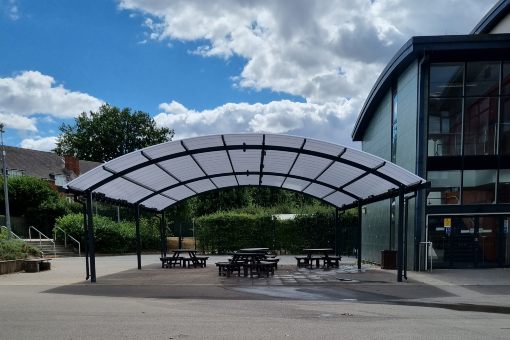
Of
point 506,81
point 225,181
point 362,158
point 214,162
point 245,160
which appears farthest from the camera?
point 225,181

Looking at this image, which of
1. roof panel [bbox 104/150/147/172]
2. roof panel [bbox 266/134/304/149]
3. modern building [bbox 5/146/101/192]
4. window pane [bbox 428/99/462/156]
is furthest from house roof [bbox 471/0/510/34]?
modern building [bbox 5/146/101/192]

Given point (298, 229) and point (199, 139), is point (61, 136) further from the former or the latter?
point (199, 139)

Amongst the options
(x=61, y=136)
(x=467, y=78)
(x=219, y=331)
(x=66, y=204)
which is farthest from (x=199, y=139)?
(x=61, y=136)

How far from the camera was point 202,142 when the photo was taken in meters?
13.0

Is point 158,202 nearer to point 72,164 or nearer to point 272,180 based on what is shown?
point 272,180

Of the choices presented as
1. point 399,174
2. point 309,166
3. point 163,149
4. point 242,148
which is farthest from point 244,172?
point 399,174

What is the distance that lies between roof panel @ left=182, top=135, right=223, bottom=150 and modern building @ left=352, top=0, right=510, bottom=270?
7.95m

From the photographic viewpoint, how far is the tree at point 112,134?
204 ft

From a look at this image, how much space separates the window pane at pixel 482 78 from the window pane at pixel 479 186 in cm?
304

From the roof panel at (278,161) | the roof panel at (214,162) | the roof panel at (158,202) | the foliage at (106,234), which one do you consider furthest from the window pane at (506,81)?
the foliage at (106,234)

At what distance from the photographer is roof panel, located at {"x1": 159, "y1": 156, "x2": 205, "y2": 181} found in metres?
14.6

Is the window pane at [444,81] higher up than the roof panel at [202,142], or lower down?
higher up

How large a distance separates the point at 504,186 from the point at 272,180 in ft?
30.0

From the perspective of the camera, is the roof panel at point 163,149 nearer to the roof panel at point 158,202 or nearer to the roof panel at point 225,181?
the roof panel at point 225,181
